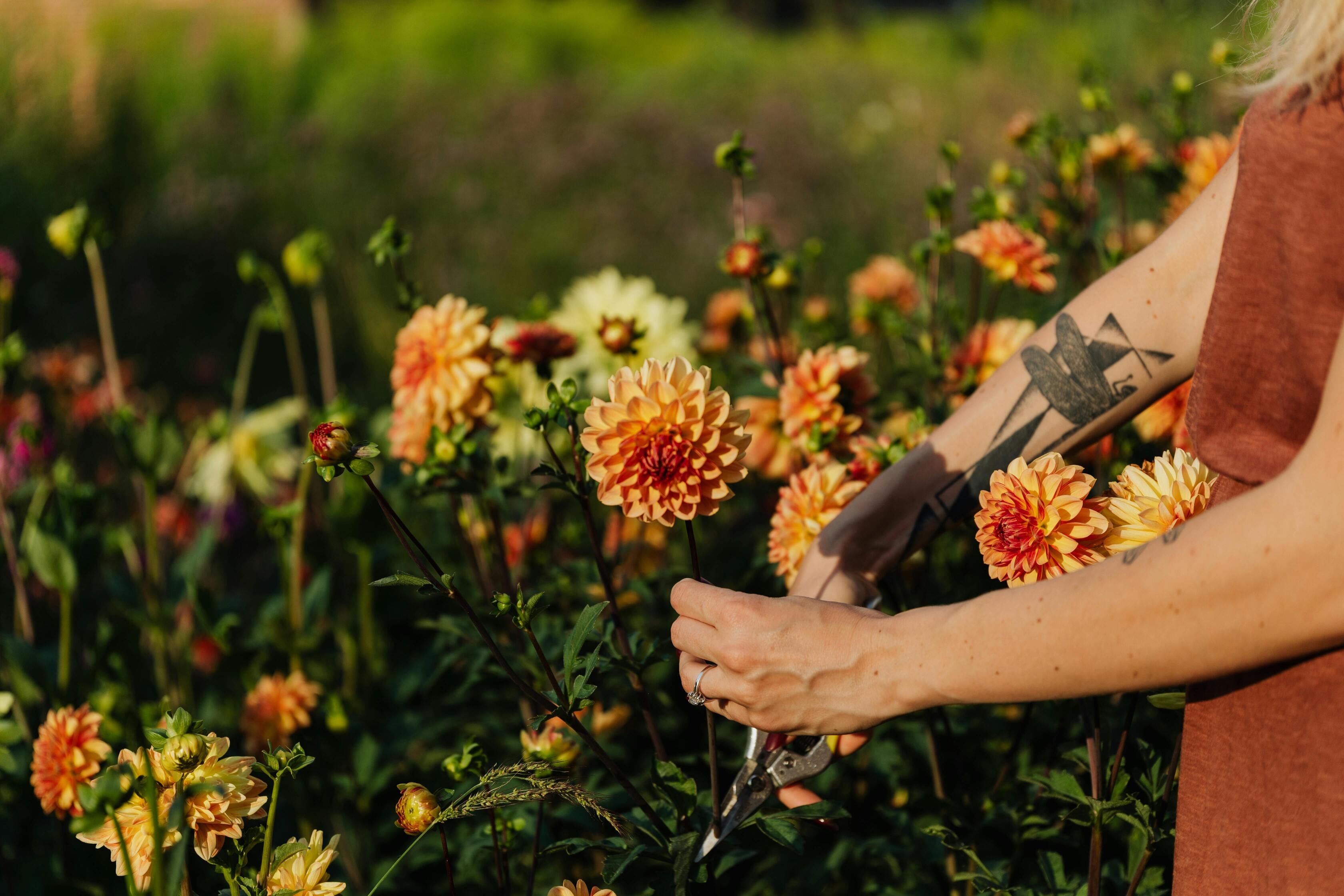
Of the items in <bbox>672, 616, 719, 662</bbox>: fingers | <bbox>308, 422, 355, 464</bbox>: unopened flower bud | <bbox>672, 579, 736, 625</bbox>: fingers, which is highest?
<bbox>308, 422, 355, 464</bbox>: unopened flower bud

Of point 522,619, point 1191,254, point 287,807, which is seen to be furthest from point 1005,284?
point 287,807

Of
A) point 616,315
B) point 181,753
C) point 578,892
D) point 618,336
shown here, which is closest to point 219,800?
point 181,753

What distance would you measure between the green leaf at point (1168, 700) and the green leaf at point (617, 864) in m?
0.48

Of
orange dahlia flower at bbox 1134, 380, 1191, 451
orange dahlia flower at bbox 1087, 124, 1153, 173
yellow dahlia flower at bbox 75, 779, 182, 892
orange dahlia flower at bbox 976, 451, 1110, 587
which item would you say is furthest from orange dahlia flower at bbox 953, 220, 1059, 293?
yellow dahlia flower at bbox 75, 779, 182, 892

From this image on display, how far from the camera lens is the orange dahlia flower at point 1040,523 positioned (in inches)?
34.6

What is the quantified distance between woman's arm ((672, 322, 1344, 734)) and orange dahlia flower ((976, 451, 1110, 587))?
0.12m

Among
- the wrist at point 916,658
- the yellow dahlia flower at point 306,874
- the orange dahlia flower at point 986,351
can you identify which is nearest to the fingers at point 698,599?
the wrist at point 916,658

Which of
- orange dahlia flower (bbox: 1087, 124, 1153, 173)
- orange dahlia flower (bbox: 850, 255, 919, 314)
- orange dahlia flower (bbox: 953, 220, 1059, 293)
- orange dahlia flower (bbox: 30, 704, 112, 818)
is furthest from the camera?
orange dahlia flower (bbox: 850, 255, 919, 314)

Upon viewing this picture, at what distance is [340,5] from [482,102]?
511cm

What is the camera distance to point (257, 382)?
4797 mm

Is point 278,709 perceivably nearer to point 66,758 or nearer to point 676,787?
point 66,758

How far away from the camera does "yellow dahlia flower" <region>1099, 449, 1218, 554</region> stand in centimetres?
89

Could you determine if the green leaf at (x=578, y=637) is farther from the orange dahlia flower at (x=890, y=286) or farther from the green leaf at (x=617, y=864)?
the orange dahlia flower at (x=890, y=286)

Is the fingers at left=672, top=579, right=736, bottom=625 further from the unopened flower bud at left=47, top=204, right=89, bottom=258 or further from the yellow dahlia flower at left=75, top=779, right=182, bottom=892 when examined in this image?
the unopened flower bud at left=47, top=204, right=89, bottom=258
